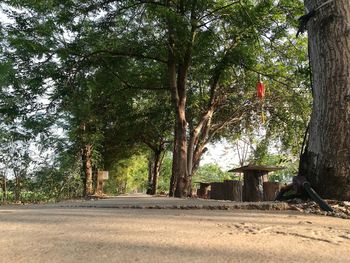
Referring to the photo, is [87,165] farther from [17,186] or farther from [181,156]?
[17,186]

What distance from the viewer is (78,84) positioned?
11047 millimetres

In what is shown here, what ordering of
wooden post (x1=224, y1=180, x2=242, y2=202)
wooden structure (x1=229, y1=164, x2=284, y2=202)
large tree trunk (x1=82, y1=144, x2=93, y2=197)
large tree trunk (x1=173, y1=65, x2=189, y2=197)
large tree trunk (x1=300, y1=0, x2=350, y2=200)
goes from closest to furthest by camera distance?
1. large tree trunk (x1=300, y1=0, x2=350, y2=200)
2. large tree trunk (x1=173, y1=65, x2=189, y2=197)
3. wooden structure (x1=229, y1=164, x2=284, y2=202)
4. wooden post (x1=224, y1=180, x2=242, y2=202)
5. large tree trunk (x1=82, y1=144, x2=93, y2=197)

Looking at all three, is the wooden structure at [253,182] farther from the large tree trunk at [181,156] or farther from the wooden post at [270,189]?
the large tree trunk at [181,156]

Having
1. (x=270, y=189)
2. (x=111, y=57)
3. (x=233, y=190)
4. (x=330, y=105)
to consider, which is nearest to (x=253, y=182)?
(x=270, y=189)

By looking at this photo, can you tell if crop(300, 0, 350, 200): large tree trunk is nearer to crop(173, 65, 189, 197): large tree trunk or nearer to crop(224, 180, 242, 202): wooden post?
crop(173, 65, 189, 197): large tree trunk

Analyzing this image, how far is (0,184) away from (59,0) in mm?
4852

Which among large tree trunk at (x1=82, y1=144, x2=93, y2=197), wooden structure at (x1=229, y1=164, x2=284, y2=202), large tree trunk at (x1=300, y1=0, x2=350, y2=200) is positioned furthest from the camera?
large tree trunk at (x1=82, y1=144, x2=93, y2=197)

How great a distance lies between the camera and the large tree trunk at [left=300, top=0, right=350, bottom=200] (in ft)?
14.6

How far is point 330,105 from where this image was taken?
455 cm

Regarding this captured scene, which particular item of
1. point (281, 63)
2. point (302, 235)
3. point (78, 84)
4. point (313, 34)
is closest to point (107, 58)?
point (78, 84)

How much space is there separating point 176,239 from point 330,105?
108 inches

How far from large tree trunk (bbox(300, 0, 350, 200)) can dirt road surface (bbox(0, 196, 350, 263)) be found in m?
0.86

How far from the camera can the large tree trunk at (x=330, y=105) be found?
4461mm

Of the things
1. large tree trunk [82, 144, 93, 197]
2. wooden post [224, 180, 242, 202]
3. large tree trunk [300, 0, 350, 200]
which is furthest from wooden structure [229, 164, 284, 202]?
large tree trunk [300, 0, 350, 200]
